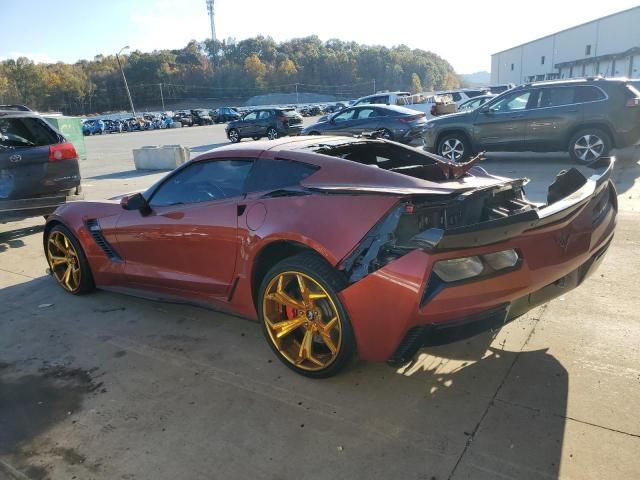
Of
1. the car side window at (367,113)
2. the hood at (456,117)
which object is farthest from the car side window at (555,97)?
the car side window at (367,113)

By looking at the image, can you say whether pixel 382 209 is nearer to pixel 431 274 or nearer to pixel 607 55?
pixel 431 274

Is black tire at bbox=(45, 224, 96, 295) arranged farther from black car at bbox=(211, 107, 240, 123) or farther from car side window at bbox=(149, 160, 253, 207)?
black car at bbox=(211, 107, 240, 123)

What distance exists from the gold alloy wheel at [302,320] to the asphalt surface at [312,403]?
17 cm

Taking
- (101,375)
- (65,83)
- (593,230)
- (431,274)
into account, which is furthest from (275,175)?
(65,83)

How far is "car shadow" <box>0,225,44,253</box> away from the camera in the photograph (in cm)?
698

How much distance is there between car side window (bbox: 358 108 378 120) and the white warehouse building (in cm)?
4214

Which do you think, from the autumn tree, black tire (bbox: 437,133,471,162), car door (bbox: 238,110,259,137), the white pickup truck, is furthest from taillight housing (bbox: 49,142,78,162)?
the autumn tree

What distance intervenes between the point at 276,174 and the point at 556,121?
8548mm

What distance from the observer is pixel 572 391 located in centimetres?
282

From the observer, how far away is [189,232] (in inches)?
147

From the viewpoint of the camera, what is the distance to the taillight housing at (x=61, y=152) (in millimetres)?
6957

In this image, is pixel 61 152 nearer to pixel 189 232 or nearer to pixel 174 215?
pixel 174 215

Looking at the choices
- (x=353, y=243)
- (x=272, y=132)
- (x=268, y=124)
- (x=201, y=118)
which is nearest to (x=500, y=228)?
(x=353, y=243)

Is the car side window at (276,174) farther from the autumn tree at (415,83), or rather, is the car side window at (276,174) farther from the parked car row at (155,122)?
the autumn tree at (415,83)
